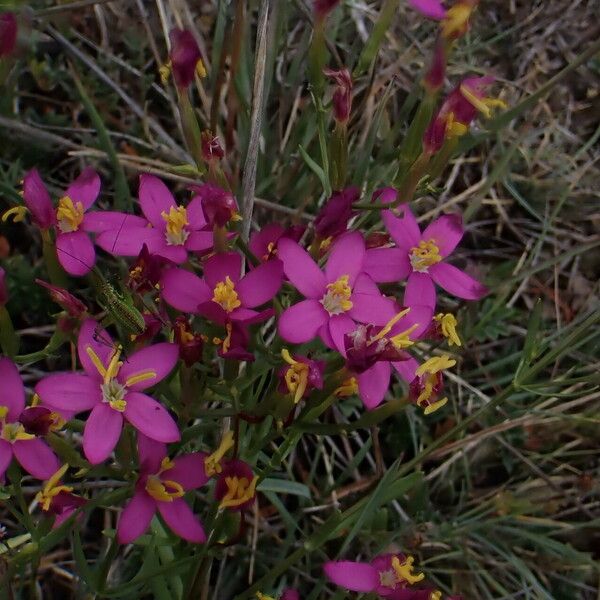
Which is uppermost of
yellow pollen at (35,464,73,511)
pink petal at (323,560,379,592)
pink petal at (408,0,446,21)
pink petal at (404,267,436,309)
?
pink petal at (408,0,446,21)

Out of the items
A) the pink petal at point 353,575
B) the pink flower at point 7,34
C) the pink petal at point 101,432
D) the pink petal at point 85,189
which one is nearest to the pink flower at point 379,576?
the pink petal at point 353,575

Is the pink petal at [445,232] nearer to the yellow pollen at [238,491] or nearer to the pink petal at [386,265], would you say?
the pink petal at [386,265]

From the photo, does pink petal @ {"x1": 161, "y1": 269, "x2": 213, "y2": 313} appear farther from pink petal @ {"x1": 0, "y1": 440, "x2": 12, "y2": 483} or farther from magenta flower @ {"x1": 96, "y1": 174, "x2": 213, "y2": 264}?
pink petal @ {"x1": 0, "y1": 440, "x2": 12, "y2": 483}

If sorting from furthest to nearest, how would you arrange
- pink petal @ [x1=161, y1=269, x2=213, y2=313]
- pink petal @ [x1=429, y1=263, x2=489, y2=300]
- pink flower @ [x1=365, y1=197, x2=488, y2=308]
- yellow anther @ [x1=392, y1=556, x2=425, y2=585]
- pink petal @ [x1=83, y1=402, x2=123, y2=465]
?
pink petal @ [x1=429, y1=263, x2=489, y2=300] < pink flower @ [x1=365, y1=197, x2=488, y2=308] < yellow anther @ [x1=392, y1=556, x2=425, y2=585] < pink petal @ [x1=161, y1=269, x2=213, y2=313] < pink petal @ [x1=83, y1=402, x2=123, y2=465]

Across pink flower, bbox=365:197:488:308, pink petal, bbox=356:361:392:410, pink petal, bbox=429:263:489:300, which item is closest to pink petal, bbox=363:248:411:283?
pink flower, bbox=365:197:488:308

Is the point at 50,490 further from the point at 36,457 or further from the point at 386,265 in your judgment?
the point at 386,265

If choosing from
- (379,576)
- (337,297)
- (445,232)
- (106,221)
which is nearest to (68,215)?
(106,221)

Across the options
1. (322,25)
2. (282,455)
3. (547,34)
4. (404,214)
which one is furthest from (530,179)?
(282,455)
